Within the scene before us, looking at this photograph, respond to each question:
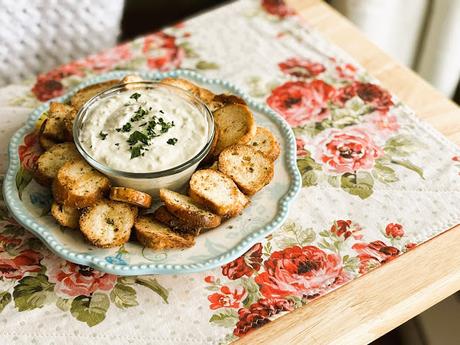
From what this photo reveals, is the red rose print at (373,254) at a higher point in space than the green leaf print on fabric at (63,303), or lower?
higher

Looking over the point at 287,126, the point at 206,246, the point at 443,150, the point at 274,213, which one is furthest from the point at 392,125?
the point at 206,246

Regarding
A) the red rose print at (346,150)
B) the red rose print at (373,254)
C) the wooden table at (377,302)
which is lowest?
the wooden table at (377,302)

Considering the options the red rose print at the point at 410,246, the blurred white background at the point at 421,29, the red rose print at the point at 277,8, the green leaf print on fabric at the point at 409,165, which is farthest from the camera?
the blurred white background at the point at 421,29

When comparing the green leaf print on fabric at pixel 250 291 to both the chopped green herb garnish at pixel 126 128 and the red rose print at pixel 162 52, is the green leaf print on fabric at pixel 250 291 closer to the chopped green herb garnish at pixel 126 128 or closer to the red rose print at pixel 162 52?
the chopped green herb garnish at pixel 126 128

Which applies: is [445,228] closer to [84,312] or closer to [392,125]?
[392,125]

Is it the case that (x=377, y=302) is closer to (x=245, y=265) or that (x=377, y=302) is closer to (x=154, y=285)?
(x=245, y=265)

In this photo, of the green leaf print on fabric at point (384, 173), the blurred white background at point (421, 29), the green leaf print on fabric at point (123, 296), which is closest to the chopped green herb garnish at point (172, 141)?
the green leaf print on fabric at point (123, 296)

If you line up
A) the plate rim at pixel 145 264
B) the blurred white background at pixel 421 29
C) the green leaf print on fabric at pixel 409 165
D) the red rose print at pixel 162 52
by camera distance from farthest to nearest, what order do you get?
the blurred white background at pixel 421 29, the red rose print at pixel 162 52, the green leaf print on fabric at pixel 409 165, the plate rim at pixel 145 264
